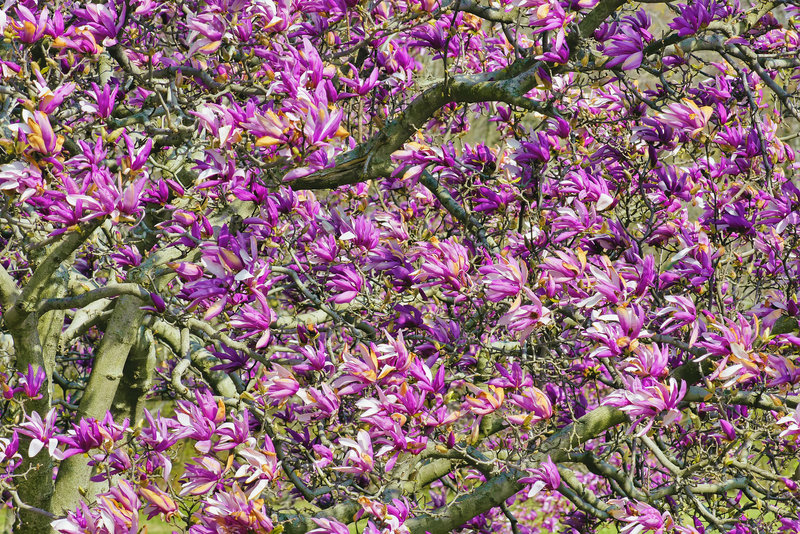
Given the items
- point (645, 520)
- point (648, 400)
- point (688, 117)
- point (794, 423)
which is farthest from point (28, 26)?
point (794, 423)

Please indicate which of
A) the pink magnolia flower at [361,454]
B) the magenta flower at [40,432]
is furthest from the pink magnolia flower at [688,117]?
the magenta flower at [40,432]

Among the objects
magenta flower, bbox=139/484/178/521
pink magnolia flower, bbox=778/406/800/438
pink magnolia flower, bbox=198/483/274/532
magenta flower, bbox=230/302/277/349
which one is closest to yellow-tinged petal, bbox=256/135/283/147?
magenta flower, bbox=230/302/277/349

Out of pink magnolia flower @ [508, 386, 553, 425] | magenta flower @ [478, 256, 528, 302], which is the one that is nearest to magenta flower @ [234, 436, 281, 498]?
pink magnolia flower @ [508, 386, 553, 425]

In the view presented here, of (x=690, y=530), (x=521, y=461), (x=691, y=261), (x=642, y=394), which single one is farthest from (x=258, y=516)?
(x=691, y=261)

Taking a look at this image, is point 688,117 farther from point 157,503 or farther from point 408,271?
point 157,503

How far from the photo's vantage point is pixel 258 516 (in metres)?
2.70

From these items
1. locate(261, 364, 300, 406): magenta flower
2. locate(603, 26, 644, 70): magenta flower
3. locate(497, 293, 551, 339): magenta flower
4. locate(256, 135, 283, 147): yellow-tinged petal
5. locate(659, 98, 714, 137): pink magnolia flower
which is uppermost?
locate(603, 26, 644, 70): magenta flower

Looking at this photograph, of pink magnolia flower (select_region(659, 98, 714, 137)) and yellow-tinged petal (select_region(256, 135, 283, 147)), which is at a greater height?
yellow-tinged petal (select_region(256, 135, 283, 147))

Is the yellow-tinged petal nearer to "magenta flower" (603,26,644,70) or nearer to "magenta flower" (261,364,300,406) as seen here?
"magenta flower" (261,364,300,406)

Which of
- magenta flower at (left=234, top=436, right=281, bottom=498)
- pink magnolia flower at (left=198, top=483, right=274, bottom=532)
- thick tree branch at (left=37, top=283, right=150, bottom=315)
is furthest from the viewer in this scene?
thick tree branch at (left=37, top=283, right=150, bottom=315)

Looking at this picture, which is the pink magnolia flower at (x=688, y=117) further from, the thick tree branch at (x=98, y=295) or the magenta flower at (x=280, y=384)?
the thick tree branch at (x=98, y=295)

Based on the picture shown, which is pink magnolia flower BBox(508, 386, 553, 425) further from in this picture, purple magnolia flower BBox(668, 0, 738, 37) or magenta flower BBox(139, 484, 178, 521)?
purple magnolia flower BBox(668, 0, 738, 37)

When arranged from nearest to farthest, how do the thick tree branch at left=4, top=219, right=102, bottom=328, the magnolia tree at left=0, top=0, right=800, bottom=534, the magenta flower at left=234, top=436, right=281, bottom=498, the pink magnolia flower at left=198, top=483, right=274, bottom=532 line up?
the pink magnolia flower at left=198, top=483, right=274, bottom=532 < the magenta flower at left=234, top=436, right=281, bottom=498 < the magnolia tree at left=0, top=0, right=800, bottom=534 < the thick tree branch at left=4, top=219, right=102, bottom=328

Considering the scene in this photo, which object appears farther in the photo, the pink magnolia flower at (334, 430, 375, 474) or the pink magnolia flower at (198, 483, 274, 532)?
the pink magnolia flower at (334, 430, 375, 474)
